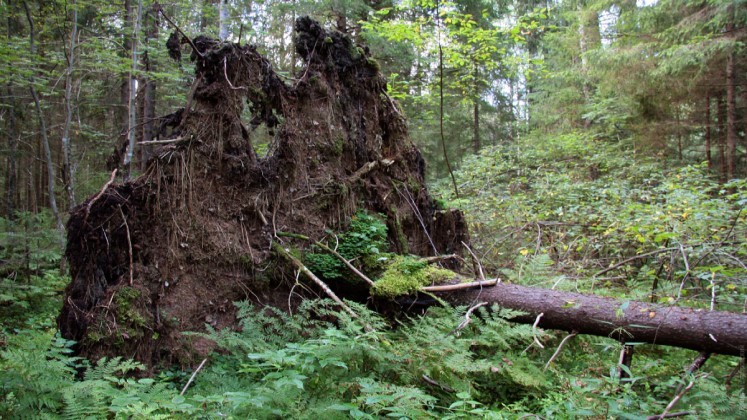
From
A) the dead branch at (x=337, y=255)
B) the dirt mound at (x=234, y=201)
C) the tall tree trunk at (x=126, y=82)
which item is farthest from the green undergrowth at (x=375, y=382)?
the tall tree trunk at (x=126, y=82)

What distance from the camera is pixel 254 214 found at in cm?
546

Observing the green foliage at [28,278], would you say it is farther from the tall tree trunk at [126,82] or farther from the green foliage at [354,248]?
the green foliage at [354,248]

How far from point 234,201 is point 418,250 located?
2.91 metres

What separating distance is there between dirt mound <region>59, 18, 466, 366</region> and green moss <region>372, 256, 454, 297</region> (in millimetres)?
530

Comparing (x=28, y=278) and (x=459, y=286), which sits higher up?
(x=459, y=286)

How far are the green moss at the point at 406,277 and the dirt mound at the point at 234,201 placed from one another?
0.53 meters

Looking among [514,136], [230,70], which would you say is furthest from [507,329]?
[514,136]

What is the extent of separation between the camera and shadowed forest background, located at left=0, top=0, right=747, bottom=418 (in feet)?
9.76

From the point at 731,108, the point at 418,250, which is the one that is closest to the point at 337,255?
the point at 418,250

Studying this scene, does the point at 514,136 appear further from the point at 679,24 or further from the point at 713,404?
the point at 713,404

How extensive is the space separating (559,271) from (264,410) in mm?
5792

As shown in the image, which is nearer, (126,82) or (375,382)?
(375,382)

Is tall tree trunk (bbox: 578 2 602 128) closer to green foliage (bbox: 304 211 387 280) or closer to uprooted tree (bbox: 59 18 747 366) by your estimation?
uprooted tree (bbox: 59 18 747 366)

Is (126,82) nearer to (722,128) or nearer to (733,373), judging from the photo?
(733,373)
